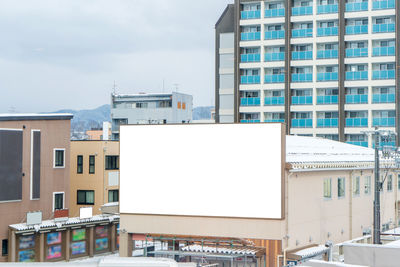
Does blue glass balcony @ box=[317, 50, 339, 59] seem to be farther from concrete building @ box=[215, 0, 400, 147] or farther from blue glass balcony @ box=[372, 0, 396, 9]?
blue glass balcony @ box=[372, 0, 396, 9]

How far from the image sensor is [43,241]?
45531 millimetres

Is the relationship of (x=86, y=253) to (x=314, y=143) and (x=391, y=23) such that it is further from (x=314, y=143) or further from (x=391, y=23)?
(x=391, y=23)

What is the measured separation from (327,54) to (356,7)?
25.0 ft

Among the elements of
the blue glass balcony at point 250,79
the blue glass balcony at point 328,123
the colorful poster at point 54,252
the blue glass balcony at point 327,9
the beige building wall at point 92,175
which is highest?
the blue glass balcony at point 327,9

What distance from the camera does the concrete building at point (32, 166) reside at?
4491 centimetres

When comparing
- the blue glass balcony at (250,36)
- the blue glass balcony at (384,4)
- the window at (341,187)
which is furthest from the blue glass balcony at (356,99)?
the window at (341,187)

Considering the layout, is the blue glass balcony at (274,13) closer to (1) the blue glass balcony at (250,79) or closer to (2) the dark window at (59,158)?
(1) the blue glass balcony at (250,79)

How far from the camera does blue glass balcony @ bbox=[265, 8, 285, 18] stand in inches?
3428

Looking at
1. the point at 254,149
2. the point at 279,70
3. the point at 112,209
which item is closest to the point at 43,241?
the point at 112,209

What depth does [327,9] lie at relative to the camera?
3334 inches

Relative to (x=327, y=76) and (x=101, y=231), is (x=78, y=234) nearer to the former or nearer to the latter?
(x=101, y=231)

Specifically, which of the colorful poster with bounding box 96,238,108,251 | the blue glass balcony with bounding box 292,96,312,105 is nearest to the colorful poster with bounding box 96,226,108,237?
the colorful poster with bounding box 96,238,108,251

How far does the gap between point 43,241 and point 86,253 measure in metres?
4.69

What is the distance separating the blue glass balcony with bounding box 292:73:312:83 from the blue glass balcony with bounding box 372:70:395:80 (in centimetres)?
908
